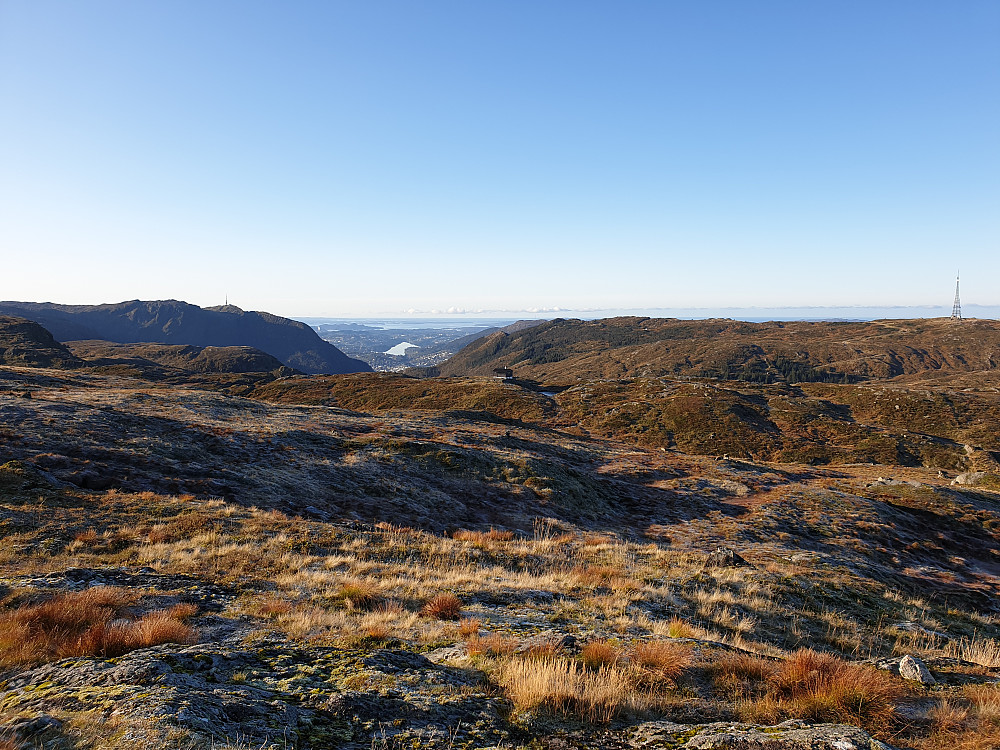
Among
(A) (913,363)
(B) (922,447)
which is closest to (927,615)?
(B) (922,447)

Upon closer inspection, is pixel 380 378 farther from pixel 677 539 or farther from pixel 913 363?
pixel 913 363

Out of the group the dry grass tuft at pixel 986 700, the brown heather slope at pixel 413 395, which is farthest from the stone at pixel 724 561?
the brown heather slope at pixel 413 395

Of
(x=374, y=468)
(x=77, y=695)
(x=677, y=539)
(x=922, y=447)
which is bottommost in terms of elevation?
(x=922, y=447)

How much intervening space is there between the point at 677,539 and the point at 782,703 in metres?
18.6

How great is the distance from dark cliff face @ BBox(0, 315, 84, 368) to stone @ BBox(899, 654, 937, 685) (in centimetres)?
19316

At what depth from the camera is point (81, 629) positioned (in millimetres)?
6668

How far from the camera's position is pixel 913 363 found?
187875mm

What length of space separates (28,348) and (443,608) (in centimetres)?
21567

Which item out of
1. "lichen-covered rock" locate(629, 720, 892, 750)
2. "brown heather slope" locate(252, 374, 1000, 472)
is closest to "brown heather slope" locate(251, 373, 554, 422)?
"brown heather slope" locate(252, 374, 1000, 472)

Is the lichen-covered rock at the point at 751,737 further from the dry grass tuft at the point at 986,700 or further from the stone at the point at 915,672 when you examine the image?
the stone at the point at 915,672

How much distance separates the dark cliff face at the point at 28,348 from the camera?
141000mm

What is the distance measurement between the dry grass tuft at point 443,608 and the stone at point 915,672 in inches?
303

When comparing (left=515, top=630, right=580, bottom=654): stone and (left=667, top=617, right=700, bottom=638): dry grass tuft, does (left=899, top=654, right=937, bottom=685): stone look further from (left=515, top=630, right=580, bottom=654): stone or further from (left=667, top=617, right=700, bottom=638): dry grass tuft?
(left=515, top=630, right=580, bottom=654): stone

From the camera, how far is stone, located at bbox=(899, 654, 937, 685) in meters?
6.81
